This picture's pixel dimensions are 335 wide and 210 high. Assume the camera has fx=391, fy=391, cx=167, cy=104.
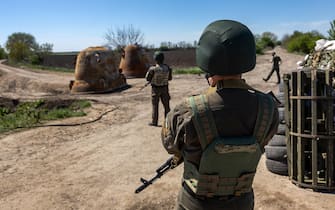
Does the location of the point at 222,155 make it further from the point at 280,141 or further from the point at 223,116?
the point at 280,141

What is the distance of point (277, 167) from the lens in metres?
5.46

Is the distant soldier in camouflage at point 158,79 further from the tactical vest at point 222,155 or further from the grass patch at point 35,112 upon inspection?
the tactical vest at point 222,155

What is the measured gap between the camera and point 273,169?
5520mm

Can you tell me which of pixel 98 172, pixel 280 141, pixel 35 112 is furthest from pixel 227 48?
pixel 35 112

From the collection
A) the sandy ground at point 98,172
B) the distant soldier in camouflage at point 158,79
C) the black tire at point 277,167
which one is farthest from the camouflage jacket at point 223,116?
the distant soldier in camouflage at point 158,79

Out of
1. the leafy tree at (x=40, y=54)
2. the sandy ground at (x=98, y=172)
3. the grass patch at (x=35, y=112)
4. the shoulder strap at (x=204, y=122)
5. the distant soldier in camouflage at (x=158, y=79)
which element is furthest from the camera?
the leafy tree at (x=40, y=54)

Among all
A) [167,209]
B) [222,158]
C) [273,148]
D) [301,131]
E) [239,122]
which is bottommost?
[167,209]

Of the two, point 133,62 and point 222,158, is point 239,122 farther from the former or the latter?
point 133,62

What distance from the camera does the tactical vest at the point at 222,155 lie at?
80.3 inches

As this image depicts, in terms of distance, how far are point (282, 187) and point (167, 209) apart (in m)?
1.56

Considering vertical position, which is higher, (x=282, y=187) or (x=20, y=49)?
(x=20, y=49)

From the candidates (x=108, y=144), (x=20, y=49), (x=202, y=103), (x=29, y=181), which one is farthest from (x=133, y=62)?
(x=20, y=49)

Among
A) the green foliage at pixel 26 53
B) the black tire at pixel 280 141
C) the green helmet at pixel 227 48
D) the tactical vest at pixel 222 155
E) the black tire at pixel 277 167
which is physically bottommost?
the black tire at pixel 277 167

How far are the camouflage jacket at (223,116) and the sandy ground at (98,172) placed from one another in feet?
8.46
